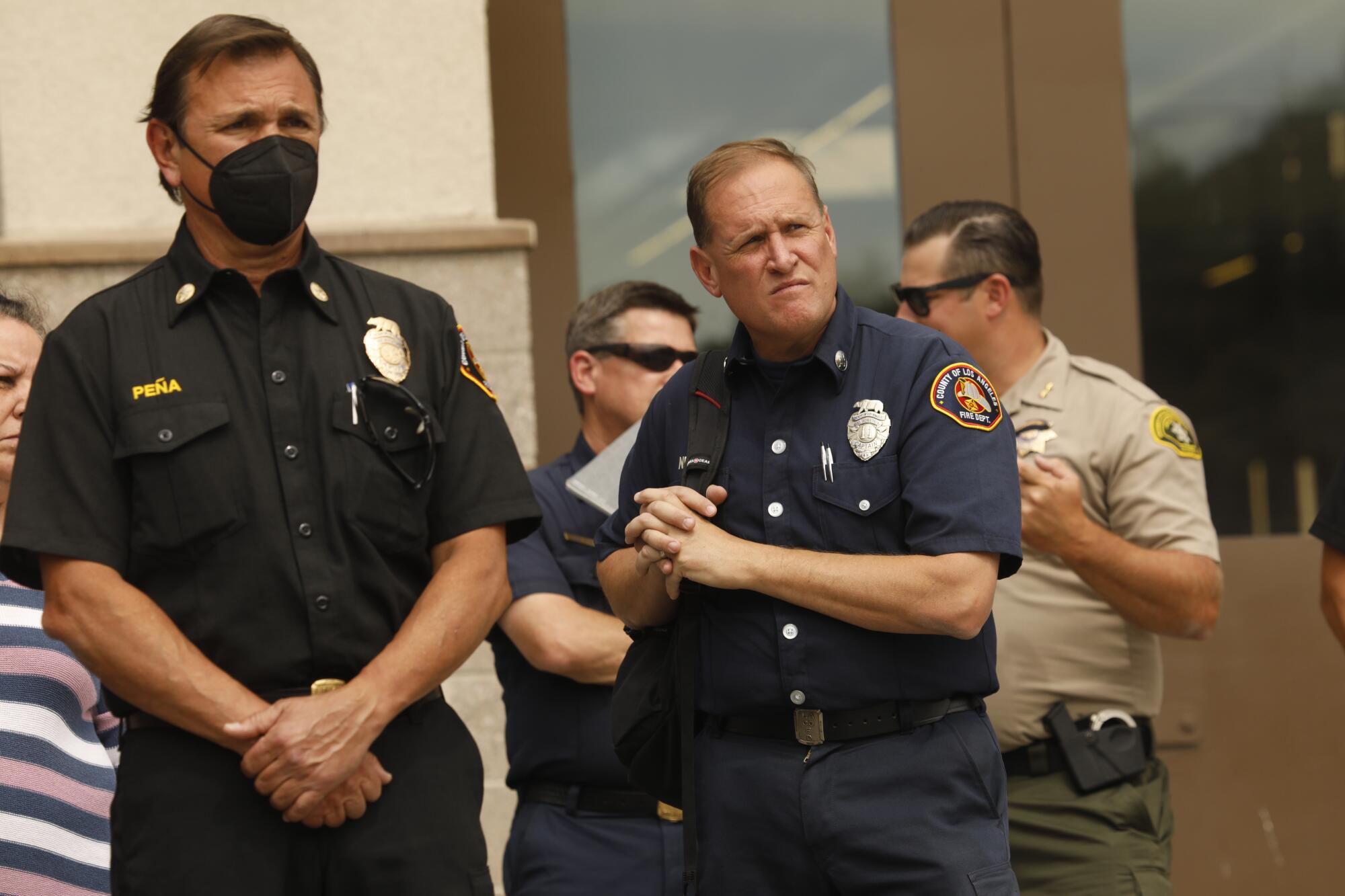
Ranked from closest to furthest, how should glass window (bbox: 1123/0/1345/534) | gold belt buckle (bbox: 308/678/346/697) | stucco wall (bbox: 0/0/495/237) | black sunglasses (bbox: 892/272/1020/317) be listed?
gold belt buckle (bbox: 308/678/346/697) < black sunglasses (bbox: 892/272/1020/317) < stucco wall (bbox: 0/0/495/237) < glass window (bbox: 1123/0/1345/534)

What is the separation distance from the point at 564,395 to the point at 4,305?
2.23m

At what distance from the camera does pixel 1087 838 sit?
3.37 m

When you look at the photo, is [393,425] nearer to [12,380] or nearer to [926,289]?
[12,380]

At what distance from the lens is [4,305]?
3.31 m

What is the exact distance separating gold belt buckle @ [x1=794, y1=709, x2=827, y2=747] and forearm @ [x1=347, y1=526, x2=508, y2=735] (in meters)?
0.61

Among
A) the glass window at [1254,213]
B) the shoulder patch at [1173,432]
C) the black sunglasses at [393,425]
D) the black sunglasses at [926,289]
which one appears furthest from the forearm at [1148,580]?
the glass window at [1254,213]

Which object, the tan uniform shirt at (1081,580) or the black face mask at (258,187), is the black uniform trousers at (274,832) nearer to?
the black face mask at (258,187)

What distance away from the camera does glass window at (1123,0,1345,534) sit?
5.27 meters

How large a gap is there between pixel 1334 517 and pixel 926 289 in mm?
1189

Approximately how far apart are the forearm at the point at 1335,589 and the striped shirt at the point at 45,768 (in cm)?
271

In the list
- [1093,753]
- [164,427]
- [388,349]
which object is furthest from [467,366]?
[1093,753]

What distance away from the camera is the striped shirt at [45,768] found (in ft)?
9.51

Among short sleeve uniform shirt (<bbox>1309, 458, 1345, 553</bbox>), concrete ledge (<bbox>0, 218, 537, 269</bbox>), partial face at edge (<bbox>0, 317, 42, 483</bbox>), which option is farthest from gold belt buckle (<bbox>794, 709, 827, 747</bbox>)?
concrete ledge (<bbox>0, 218, 537, 269</bbox>)

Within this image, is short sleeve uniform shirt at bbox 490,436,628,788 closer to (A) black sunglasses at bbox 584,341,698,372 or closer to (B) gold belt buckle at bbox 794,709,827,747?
(A) black sunglasses at bbox 584,341,698,372
